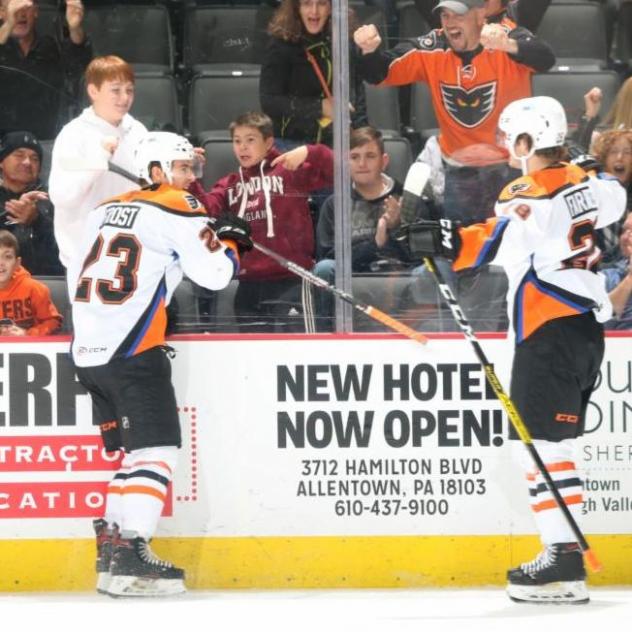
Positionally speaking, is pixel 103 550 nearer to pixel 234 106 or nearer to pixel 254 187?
pixel 254 187

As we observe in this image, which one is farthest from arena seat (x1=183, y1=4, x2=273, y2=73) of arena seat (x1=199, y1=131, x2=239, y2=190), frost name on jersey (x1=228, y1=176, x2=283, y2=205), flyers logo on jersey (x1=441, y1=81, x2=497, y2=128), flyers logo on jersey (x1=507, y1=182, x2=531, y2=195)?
flyers logo on jersey (x1=507, y1=182, x2=531, y2=195)

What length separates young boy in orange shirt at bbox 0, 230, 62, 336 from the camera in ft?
16.4

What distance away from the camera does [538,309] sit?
4.77 m

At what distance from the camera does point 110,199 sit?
16.2 feet

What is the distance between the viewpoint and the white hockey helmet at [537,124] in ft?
15.7

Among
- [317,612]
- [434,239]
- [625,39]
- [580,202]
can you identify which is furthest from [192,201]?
[625,39]

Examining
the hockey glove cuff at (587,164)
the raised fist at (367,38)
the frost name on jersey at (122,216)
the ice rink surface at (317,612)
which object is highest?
the raised fist at (367,38)

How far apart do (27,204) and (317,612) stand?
60.7 inches

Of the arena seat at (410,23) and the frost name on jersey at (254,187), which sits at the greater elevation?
the arena seat at (410,23)

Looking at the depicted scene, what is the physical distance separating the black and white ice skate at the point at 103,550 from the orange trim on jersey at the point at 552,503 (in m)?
1.24

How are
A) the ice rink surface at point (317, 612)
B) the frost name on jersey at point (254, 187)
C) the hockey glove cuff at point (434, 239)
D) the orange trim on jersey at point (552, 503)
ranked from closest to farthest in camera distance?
the ice rink surface at point (317, 612)
the hockey glove cuff at point (434, 239)
the orange trim on jersey at point (552, 503)
the frost name on jersey at point (254, 187)

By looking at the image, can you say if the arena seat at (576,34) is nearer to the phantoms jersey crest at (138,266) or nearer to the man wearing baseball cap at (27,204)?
the phantoms jersey crest at (138,266)

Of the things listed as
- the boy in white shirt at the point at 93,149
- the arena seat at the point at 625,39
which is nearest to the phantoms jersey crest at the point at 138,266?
the boy in white shirt at the point at 93,149

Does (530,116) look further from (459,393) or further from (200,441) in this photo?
(200,441)
